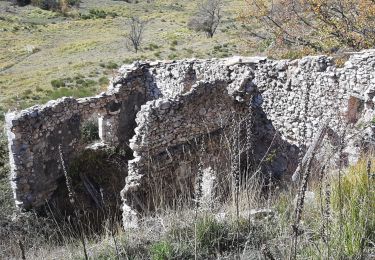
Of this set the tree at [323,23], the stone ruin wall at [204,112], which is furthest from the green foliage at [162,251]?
the tree at [323,23]

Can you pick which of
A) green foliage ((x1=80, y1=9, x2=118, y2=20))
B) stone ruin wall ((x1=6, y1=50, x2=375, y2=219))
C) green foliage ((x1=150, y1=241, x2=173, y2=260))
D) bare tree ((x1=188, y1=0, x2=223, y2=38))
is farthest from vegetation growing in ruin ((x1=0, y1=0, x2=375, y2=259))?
green foliage ((x1=80, y1=9, x2=118, y2=20))

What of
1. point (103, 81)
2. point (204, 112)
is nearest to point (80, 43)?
point (103, 81)

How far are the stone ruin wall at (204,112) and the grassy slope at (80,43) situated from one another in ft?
44.3

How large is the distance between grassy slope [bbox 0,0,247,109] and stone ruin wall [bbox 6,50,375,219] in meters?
13.5

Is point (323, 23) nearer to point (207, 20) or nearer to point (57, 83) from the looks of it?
point (57, 83)

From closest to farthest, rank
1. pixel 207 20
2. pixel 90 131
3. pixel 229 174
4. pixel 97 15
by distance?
pixel 229 174, pixel 90 131, pixel 207 20, pixel 97 15

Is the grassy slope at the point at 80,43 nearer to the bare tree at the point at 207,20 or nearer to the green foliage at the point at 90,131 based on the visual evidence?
the bare tree at the point at 207,20

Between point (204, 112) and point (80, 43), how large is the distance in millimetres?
44634

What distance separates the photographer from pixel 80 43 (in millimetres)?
51594

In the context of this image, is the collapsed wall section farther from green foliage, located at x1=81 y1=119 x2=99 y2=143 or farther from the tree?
the tree

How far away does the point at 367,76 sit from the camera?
28.8 ft

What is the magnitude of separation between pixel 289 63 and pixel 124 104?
4.81m

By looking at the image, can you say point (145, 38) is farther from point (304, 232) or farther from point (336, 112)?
point (304, 232)

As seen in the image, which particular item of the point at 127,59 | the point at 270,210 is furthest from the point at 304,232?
the point at 127,59
